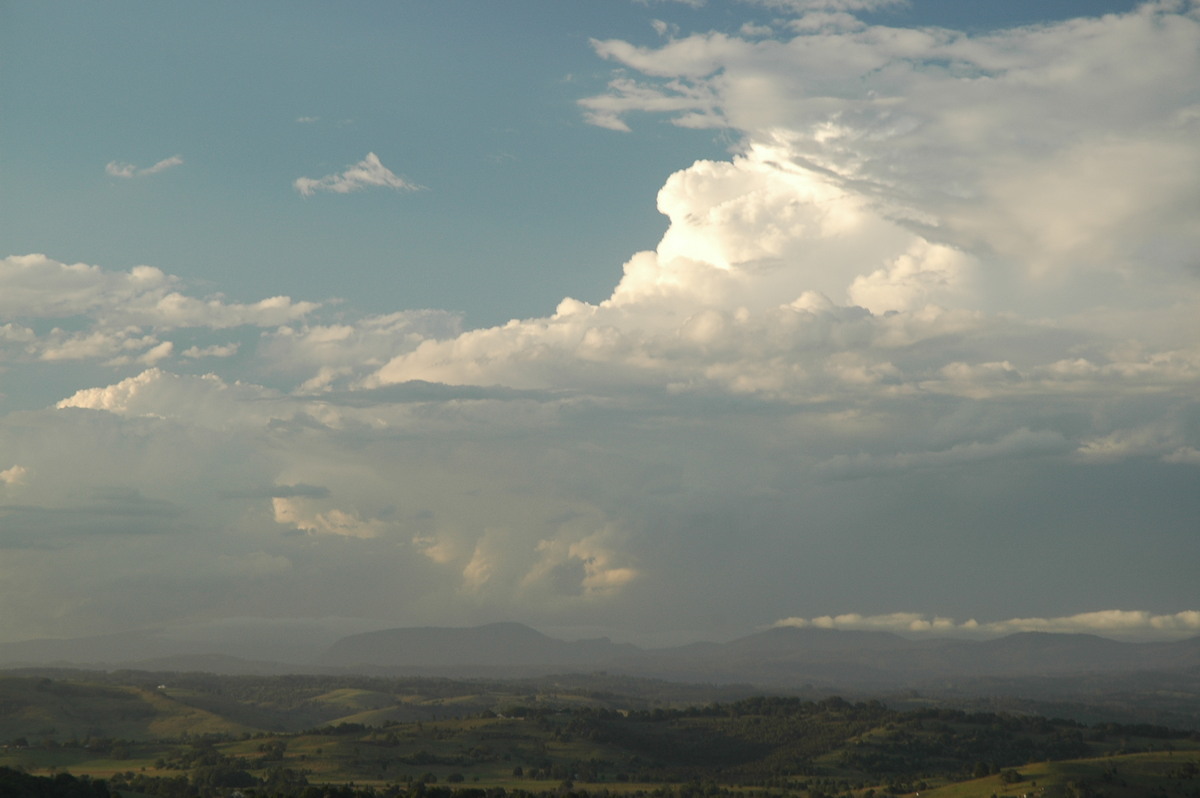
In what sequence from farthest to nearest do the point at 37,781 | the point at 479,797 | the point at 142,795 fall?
the point at 142,795 → the point at 479,797 → the point at 37,781

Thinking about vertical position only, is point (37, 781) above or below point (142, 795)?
above

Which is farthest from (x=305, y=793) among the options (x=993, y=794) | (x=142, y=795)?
(x=993, y=794)

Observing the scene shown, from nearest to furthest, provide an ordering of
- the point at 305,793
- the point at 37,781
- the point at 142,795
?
the point at 37,781 → the point at 305,793 → the point at 142,795

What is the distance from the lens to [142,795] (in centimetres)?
18862

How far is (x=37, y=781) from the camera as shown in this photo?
138 metres

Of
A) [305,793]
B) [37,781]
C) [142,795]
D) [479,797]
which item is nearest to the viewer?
[37,781]

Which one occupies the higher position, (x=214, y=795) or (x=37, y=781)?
(x=37, y=781)

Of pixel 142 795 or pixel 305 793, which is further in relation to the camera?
pixel 142 795

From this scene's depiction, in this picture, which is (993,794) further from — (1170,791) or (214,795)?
(214,795)

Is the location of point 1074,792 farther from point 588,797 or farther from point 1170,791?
point 588,797

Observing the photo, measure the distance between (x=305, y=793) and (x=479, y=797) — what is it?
96.5 feet

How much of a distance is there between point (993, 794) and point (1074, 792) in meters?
14.3

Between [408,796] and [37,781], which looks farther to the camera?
[408,796]

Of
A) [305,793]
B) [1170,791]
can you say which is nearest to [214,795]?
[305,793]
